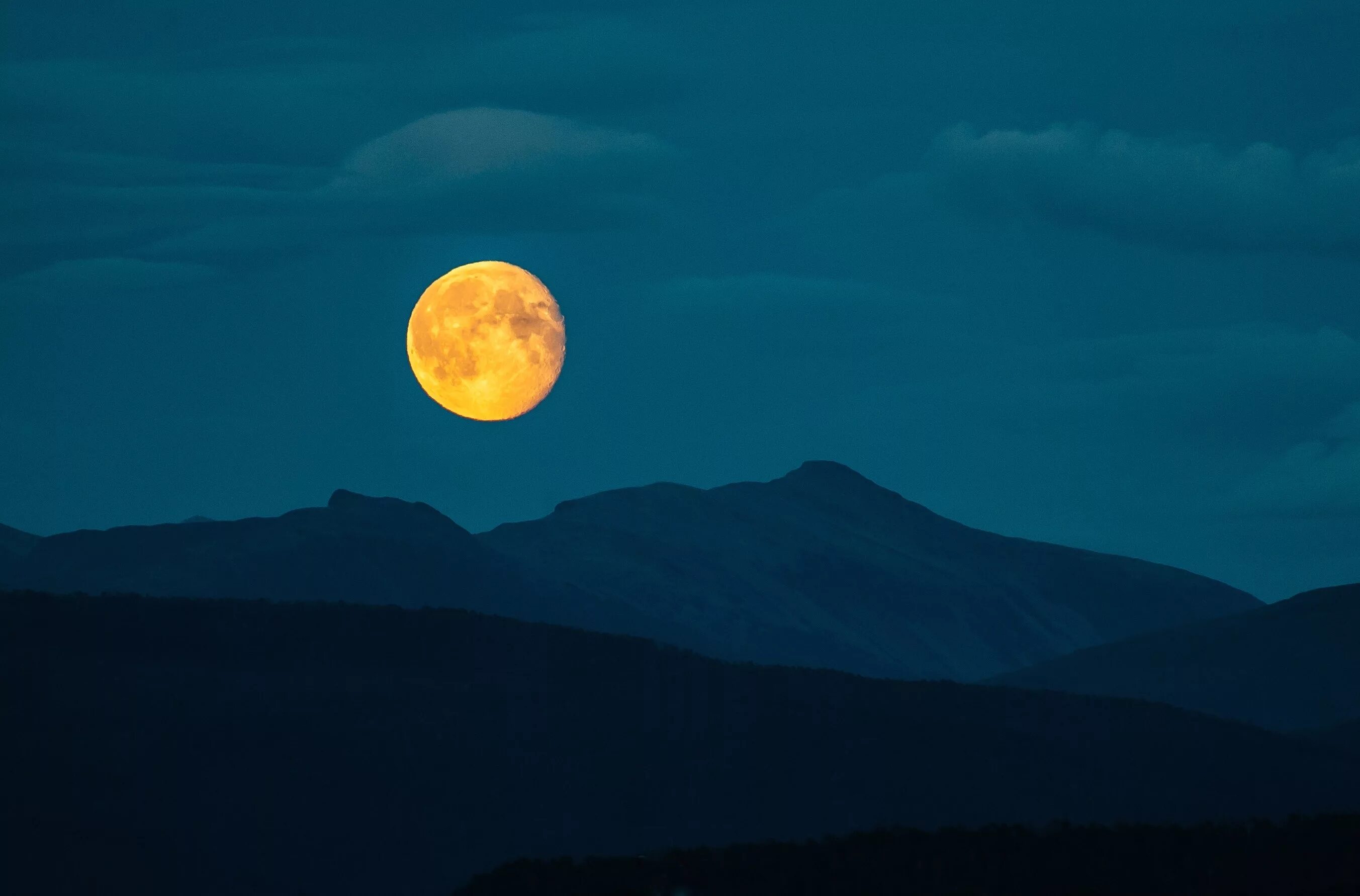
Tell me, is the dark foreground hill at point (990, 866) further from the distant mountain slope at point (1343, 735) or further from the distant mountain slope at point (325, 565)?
the distant mountain slope at point (325, 565)

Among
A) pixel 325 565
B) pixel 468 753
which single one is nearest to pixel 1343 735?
pixel 468 753

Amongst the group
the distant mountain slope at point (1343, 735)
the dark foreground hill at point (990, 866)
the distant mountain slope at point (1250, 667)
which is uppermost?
the distant mountain slope at point (1250, 667)

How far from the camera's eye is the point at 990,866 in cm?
6081

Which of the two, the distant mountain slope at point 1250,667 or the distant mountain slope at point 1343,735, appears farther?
the distant mountain slope at point 1250,667

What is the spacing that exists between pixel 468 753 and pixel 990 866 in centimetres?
3238

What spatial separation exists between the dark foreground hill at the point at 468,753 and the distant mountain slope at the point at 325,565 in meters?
65.0

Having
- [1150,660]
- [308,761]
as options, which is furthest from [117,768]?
[1150,660]

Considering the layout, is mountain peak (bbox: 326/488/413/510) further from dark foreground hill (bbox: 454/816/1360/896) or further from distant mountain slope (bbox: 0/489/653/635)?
dark foreground hill (bbox: 454/816/1360/896)

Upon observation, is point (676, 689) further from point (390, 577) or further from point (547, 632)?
point (390, 577)

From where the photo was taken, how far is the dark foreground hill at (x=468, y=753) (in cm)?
7500

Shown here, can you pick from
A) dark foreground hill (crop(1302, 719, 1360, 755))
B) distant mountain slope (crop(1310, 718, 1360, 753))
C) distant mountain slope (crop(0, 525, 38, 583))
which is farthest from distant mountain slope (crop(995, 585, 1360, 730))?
distant mountain slope (crop(0, 525, 38, 583))

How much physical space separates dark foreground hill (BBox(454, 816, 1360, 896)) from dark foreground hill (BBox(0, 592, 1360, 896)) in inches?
648

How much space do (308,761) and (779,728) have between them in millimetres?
25162

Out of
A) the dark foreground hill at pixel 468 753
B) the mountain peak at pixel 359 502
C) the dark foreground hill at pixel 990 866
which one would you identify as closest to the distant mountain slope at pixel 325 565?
the mountain peak at pixel 359 502
